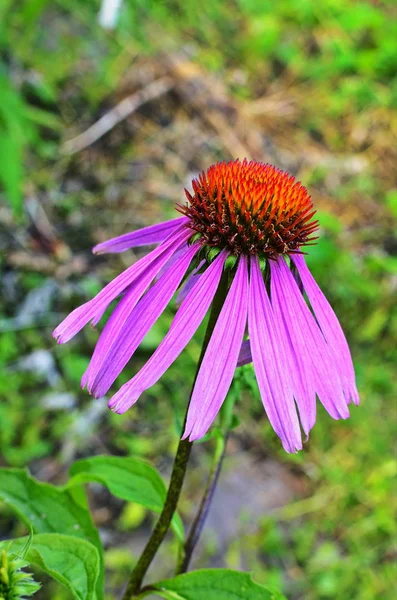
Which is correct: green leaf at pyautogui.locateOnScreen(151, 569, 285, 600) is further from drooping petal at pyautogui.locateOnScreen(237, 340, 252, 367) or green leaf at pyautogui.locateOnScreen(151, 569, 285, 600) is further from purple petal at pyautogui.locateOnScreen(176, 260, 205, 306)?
purple petal at pyautogui.locateOnScreen(176, 260, 205, 306)

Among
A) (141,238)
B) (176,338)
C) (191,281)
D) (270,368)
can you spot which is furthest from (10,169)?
(270,368)

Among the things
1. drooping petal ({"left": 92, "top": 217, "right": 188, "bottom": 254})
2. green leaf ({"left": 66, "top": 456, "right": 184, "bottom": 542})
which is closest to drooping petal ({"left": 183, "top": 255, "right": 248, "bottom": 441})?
drooping petal ({"left": 92, "top": 217, "right": 188, "bottom": 254})

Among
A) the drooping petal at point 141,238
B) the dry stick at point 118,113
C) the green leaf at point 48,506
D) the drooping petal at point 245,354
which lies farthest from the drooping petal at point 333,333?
the dry stick at point 118,113

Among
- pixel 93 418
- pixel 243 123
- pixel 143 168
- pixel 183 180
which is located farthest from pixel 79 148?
pixel 93 418

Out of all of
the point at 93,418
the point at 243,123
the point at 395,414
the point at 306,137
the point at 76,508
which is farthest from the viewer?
the point at 306,137

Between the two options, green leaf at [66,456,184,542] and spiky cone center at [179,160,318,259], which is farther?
green leaf at [66,456,184,542]

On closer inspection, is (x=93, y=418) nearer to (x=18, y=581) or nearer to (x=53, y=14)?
(x=18, y=581)

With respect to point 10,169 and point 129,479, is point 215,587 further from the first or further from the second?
point 10,169
